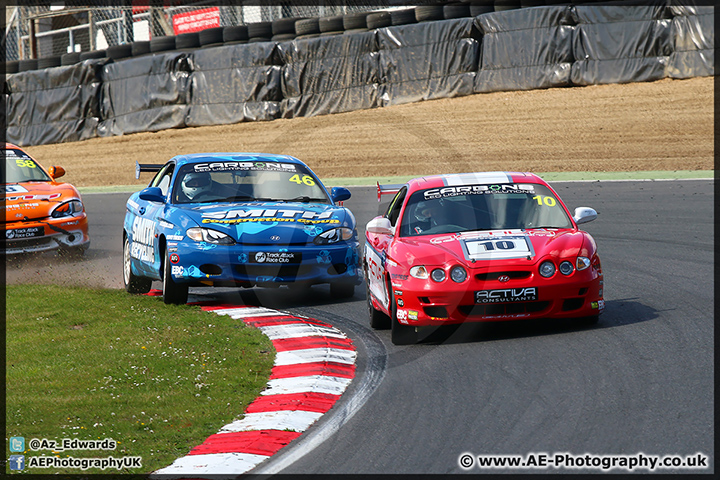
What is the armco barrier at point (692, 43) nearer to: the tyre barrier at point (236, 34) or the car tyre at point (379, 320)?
the tyre barrier at point (236, 34)

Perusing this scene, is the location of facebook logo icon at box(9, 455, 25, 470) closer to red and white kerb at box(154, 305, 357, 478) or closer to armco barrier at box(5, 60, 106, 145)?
red and white kerb at box(154, 305, 357, 478)

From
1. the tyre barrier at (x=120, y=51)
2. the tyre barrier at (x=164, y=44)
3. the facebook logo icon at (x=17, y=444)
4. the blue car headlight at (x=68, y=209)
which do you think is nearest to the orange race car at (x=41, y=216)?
the blue car headlight at (x=68, y=209)

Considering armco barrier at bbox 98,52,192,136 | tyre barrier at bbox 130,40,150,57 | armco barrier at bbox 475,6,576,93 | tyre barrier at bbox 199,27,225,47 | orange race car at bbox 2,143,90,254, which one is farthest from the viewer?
tyre barrier at bbox 130,40,150,57

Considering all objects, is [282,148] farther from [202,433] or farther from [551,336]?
[202,433]

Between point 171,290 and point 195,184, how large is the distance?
128 centimetres

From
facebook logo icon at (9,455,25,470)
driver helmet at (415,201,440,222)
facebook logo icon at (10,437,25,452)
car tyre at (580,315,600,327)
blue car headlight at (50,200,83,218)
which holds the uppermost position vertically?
driver helmet at (415,201,440,222)

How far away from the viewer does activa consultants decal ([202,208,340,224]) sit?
29.2 feet

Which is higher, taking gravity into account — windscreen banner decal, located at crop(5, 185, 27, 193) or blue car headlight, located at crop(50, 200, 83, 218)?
windscreen banner decal, located at crop(5, 185, 27, 193)

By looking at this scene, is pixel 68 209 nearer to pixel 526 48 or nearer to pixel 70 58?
pixel 526 48

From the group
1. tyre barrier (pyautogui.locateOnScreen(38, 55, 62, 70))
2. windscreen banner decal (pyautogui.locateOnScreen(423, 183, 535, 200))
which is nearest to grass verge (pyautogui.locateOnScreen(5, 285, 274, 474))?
windscreen banner decal (pyautogui.locateOnScreen(423, 183, 535, 200))

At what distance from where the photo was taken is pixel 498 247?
23.0 feet

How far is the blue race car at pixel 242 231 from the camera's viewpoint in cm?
876

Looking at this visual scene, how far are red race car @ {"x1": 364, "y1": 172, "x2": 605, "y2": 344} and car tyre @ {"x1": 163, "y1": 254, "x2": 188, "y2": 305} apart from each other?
2131mm

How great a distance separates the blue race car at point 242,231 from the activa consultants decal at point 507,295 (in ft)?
8.00
